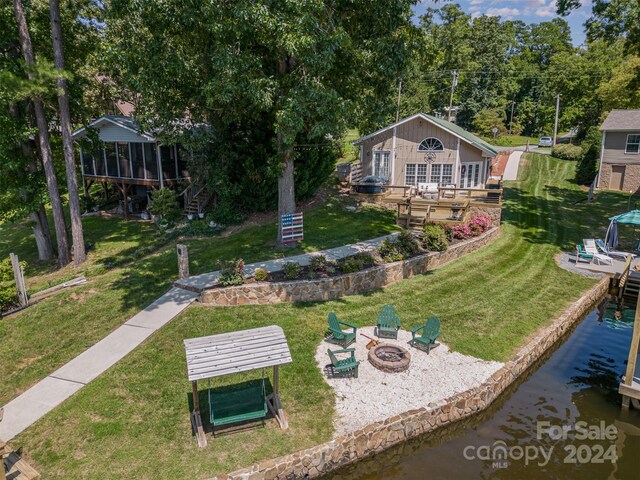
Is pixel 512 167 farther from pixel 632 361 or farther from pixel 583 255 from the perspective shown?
pixel 632 361

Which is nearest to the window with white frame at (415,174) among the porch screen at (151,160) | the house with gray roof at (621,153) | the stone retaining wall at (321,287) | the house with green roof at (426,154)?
the house with green roof at (426,154)

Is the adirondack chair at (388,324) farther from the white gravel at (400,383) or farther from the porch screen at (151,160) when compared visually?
the porch screen at (151,160)

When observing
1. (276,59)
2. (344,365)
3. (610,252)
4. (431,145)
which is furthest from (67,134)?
(610,252)

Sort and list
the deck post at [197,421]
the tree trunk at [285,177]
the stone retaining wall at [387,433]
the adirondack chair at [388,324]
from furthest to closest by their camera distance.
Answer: the tree trunk at [285,177] < the adirondack chair at [388,324] < the deck post at [197,421] < the stone retaining wall at [387,433]

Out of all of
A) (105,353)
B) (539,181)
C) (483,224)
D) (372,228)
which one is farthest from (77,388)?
(539,181)

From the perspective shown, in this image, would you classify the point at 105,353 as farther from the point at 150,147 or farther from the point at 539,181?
the point at 539,181
